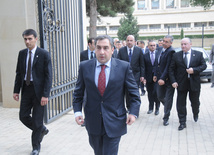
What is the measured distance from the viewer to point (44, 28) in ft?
19.6

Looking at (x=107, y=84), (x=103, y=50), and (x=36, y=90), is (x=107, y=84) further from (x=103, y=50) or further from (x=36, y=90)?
(x=36, y=90)

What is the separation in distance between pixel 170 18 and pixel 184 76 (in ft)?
218

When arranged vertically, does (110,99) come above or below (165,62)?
below

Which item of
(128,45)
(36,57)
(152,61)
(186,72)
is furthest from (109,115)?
(152,61)

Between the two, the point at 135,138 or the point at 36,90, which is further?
the point at 135,138

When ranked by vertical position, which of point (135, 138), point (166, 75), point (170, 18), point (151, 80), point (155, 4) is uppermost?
point (155, 4)

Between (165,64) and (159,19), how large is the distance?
218ft

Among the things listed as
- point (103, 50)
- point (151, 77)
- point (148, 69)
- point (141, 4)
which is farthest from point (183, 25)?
point (103, 50)

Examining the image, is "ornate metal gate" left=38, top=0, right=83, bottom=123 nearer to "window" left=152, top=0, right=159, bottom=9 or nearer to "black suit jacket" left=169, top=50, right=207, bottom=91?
"black suit jacket" left=169, top=50, right=207, bottom=91

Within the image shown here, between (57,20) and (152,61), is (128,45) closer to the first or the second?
(152,61)

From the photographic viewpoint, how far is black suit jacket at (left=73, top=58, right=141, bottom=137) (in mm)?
2938

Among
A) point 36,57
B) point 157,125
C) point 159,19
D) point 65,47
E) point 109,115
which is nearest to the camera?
point 109,115

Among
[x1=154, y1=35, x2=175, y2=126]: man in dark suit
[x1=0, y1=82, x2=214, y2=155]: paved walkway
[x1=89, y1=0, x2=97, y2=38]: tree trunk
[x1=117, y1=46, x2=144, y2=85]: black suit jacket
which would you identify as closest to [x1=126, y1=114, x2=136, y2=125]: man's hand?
[x1=0, y1=82, x2=214, y2=155]: paved walkway

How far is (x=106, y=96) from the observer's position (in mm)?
2930
